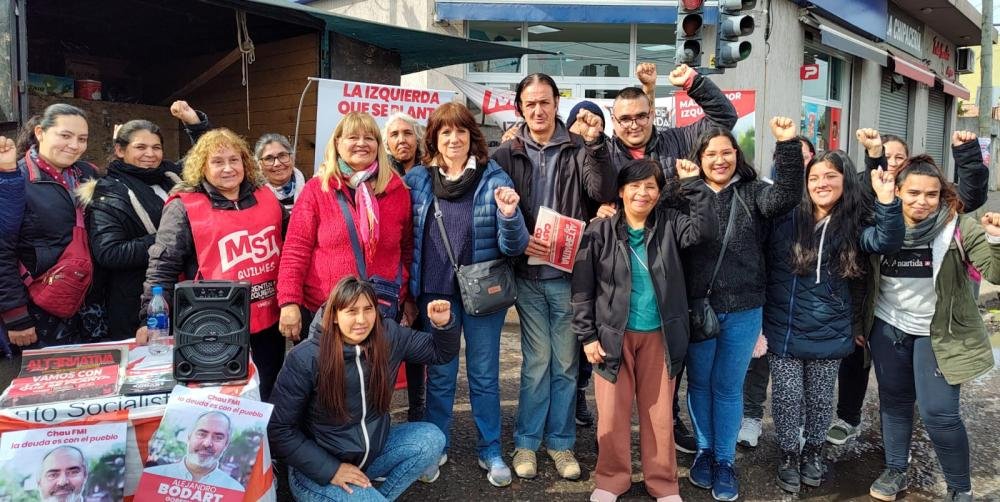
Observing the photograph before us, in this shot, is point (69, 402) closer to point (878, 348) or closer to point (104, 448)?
point (104, 448)

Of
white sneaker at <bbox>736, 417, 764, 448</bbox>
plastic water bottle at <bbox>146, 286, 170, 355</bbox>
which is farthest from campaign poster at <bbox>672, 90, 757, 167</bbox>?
plastic water bottle at <bbox>146, 286, 170, 355</bbox>

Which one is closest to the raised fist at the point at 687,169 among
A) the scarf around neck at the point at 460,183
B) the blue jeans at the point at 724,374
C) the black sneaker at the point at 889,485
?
the blue jeans at the point at 724,374

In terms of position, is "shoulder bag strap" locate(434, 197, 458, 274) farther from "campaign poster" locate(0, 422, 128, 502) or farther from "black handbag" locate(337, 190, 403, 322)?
"campaign poster" locate(0, 422, 128, 502)

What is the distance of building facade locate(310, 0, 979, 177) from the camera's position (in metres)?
9.17

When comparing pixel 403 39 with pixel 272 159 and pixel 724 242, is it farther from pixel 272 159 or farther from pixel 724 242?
pixel 724 242

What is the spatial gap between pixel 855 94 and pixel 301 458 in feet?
44.3

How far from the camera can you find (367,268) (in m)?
3.10

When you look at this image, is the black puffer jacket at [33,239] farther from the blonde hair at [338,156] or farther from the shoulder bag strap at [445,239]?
the shoulder bag strap at [445,239]

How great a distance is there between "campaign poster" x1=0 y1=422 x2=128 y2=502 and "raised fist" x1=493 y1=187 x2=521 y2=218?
167 centimetres

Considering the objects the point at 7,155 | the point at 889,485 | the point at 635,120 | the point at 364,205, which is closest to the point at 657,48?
the point at 635,120

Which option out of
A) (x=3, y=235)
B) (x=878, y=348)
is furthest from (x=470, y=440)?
(x=3, y=235)

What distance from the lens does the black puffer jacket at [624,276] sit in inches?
119

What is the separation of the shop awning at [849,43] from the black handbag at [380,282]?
34.8 ft

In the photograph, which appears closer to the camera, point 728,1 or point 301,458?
point 301,458
